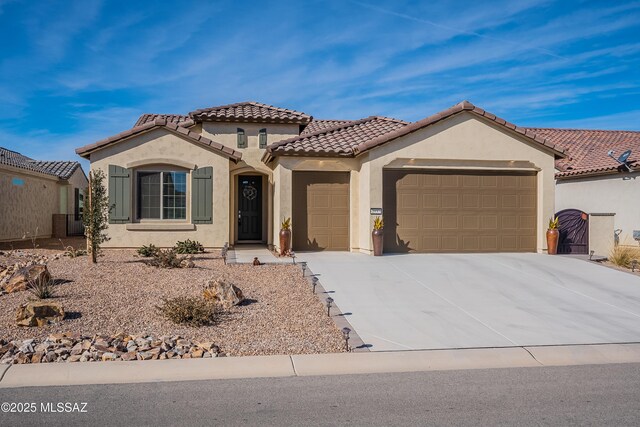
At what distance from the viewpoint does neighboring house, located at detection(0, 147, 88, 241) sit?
19.5 m

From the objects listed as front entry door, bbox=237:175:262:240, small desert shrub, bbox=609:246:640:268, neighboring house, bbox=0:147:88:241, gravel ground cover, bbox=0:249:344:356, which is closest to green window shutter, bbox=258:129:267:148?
front entry door, bbox=237:175:262:240

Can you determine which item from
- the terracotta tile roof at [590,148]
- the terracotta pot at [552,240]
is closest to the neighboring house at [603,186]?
the terracotta tile roof at [590,148]

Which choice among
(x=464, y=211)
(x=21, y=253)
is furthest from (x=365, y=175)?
(x=21, y=253)

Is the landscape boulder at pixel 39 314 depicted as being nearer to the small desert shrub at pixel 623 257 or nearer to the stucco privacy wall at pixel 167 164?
the stucco privacy wall at pixel 167 164

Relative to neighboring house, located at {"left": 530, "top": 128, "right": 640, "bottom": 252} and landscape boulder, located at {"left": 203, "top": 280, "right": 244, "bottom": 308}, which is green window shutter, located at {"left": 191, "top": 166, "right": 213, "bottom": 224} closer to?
landscape boulder, located at {"left": 203, "top": 280, "right": 244, "bottom": 308}

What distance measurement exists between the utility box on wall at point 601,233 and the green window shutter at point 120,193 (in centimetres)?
1324

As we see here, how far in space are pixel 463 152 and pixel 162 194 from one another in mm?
8434

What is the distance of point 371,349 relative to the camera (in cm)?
723

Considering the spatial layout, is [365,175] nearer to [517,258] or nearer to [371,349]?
[517,258]

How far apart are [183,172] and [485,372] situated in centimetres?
1120

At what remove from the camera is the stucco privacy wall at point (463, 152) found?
14.6 m

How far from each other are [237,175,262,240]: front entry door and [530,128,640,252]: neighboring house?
9.41m

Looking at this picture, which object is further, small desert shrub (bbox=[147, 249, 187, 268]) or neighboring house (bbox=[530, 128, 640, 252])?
neighboring house (bbox=[530, 128, 640, 252])

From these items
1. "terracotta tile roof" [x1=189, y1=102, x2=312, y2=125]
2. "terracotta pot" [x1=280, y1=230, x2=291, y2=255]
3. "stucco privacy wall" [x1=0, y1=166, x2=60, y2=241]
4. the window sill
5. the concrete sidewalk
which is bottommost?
the concrete sidewalk
